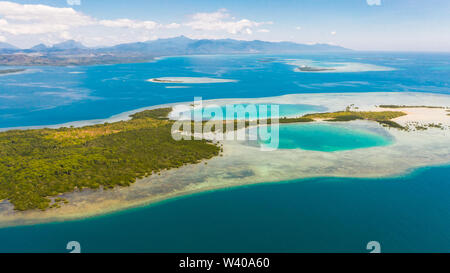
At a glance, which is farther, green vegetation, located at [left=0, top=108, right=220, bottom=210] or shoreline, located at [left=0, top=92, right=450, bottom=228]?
green vegetation, located at [left=0, top=108, right=220, bottom=210]

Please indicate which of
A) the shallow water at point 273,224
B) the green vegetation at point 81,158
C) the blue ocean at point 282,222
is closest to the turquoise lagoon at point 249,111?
the green vegetation at point 81,158

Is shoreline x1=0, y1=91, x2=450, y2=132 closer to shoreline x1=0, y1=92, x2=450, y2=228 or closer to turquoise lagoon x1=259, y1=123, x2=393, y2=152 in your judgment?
turquoise lagoon x1=259, y1=123, x2=393, y2=152

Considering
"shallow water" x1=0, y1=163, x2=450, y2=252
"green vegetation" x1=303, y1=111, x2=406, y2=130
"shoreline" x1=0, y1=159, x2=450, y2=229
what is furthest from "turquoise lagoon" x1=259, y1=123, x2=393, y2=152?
"shallow water" x1=0, y1=163, x2=450, y2=252

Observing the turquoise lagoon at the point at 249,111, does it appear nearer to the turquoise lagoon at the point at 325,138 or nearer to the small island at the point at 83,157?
the small island at the point at 83,157

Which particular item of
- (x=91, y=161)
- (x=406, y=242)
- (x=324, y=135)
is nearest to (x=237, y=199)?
(x=406, y=242)

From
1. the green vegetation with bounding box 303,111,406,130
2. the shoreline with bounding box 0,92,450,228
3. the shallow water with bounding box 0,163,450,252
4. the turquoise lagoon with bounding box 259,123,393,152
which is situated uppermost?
the green vegetation with bounding box 303,111,406,130

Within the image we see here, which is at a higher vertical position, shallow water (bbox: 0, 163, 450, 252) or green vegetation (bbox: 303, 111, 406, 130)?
green vegetation (bbox: 303, 111, 406, 130)

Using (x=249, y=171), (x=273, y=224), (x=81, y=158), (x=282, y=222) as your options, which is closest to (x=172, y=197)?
(x=249, y=171)
